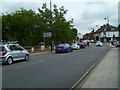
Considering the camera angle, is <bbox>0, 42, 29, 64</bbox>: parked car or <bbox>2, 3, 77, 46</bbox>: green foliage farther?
<bbox>2, 3, 77, 46</bbox>: green foliage

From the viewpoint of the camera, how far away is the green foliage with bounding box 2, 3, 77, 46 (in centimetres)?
3127

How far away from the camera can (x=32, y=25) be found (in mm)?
32156

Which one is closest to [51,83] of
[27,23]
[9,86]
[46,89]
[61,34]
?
[46,89]

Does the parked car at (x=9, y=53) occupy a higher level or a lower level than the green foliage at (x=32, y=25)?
lower

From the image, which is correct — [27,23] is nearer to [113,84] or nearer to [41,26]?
[41,26]

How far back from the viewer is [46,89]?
5.99 meters

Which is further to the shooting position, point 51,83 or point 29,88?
point 51,83

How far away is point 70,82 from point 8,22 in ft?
94.8

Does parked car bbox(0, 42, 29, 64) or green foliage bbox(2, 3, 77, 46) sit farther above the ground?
green foliage bbox(2, 3, 77, 46)

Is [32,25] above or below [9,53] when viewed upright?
above

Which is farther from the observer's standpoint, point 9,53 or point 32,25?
point 32,25

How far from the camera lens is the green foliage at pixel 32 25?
1231 inches

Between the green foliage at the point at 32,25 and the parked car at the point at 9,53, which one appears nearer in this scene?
the parked car at the point at 9,53

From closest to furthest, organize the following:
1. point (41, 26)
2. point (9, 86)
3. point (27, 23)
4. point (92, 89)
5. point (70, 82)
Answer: point (92, 89) < point (9, 86) < point (70, 82) < point (27, 23) < point (41, 26)
